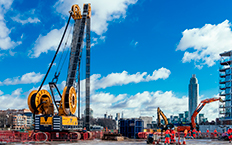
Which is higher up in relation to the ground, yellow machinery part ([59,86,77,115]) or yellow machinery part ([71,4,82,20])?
yellow machinery part ([71,4,82,20])

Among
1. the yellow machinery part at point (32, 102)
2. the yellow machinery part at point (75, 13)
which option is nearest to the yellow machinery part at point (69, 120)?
the yellow machinery part at point (32, 102)

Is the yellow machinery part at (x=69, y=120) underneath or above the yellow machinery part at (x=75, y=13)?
underneath

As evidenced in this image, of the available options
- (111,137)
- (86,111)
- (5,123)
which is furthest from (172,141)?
(5,123)

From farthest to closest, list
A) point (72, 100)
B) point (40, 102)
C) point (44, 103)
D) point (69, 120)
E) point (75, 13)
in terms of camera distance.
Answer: point (75, 13) → point (44, 103) → point (40, 102) → point (72, 100) → point (69, 120)

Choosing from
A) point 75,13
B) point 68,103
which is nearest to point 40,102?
point 68,103

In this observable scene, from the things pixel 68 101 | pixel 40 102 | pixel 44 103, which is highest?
pixel 68 101

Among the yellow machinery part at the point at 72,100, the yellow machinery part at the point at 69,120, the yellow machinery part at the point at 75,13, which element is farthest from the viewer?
the yellow machinery part at the point at 75,13

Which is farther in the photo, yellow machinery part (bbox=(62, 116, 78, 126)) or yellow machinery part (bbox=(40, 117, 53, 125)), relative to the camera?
yellow machinery part (bbox=(62, 116, 78, 126))

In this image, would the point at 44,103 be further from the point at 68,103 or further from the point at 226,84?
the point at 226,84

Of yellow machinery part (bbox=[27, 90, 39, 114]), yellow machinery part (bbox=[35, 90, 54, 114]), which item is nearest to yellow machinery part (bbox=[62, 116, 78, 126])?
yellow machinery part (bbox=[35, 90, 54, 114])

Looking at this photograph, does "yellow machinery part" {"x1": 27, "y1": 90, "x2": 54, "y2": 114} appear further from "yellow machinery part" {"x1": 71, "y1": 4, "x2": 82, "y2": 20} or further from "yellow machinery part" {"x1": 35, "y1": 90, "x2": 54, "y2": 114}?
"yellow machinery part" {"x1": 71, "y1": 4, "x2": 82, "y2": 20}

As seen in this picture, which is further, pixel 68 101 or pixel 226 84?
pixel 226 84

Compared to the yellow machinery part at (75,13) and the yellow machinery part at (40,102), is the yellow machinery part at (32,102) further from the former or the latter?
the yellow machinery part at (75,13)

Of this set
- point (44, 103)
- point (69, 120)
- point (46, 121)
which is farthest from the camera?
point (44, 103)
